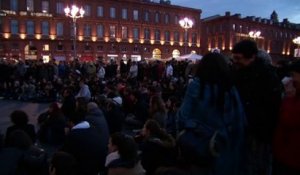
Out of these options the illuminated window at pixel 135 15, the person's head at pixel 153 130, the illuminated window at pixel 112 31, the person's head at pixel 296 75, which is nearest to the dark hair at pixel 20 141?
the person's head at pixel 153 130

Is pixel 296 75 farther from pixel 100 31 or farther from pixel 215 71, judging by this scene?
pixel 100 31

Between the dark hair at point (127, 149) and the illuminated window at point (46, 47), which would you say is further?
the illuminated window at point (46, 47)

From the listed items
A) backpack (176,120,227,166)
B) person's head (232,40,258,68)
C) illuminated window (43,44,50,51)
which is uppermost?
illuminated window (43,44,50,51)

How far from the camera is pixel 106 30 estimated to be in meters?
56.8

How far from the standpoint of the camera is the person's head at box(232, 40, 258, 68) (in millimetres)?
3240

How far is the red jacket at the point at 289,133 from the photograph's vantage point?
117 inches

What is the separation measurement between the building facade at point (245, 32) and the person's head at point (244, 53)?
63.9 meters

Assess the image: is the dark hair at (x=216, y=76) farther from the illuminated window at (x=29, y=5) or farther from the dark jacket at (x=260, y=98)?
the illuminated window at (x=29, y=5)

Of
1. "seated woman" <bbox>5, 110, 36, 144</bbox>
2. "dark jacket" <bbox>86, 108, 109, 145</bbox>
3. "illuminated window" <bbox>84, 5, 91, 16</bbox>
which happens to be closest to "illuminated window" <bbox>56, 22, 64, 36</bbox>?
"illuminated window" <bbox>84, 5, 91, 16</bbox>

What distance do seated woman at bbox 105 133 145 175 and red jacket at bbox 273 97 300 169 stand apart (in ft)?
5.85

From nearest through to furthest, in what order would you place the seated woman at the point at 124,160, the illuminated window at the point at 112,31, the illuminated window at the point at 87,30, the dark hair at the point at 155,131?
the seated woman at the point at 124,160 < the dark hair at the point at 155,131 < the illuminated window at the point at 87,30 < the illuminated window at the point at 112,31

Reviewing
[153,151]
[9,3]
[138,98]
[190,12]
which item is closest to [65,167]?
[153,151]

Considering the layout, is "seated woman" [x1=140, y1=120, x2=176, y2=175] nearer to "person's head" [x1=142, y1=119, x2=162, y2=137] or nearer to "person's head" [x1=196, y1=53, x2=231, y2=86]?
"person's head" [x1=142, y1=119, x2=162, y2=137]

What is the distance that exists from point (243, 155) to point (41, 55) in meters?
51.0
